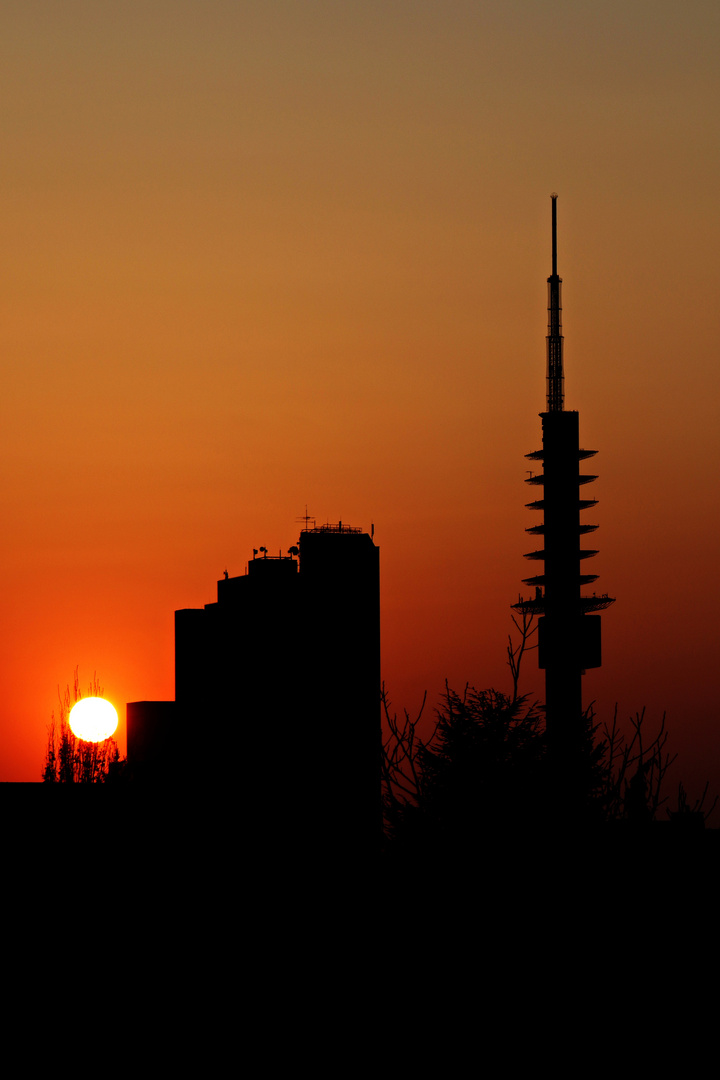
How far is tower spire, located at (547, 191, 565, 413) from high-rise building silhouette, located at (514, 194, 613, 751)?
562cm

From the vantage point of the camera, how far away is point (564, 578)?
6836 inches

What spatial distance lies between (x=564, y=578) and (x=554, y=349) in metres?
36.9

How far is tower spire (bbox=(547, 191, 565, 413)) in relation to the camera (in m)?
186

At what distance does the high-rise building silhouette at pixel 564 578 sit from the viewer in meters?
173

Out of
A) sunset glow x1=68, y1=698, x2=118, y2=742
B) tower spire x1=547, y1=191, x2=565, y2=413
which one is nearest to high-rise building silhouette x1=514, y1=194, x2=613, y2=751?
tower spire x1=547, y1=191, x2=565, y2=413

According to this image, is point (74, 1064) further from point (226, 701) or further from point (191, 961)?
point (226, 701)

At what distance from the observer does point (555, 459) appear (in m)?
177

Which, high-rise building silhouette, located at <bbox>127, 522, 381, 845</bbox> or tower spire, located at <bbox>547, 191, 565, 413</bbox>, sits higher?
tower spire, located at <bbox>547, 191, 565, 413</bbox>

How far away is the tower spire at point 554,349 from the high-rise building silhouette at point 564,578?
5622mm

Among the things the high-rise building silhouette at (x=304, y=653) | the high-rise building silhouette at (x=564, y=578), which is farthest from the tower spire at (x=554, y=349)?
the high-rise building silhouette at (x=304, y=653)

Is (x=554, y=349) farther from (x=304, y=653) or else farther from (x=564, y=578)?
Answer: (x=304, y=653)

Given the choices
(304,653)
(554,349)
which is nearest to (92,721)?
(304,653)

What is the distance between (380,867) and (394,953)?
369 cm

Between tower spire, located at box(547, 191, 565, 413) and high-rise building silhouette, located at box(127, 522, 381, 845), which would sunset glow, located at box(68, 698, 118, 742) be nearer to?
high-rise building silhouette, located at box(127, 522, 381, 845)
